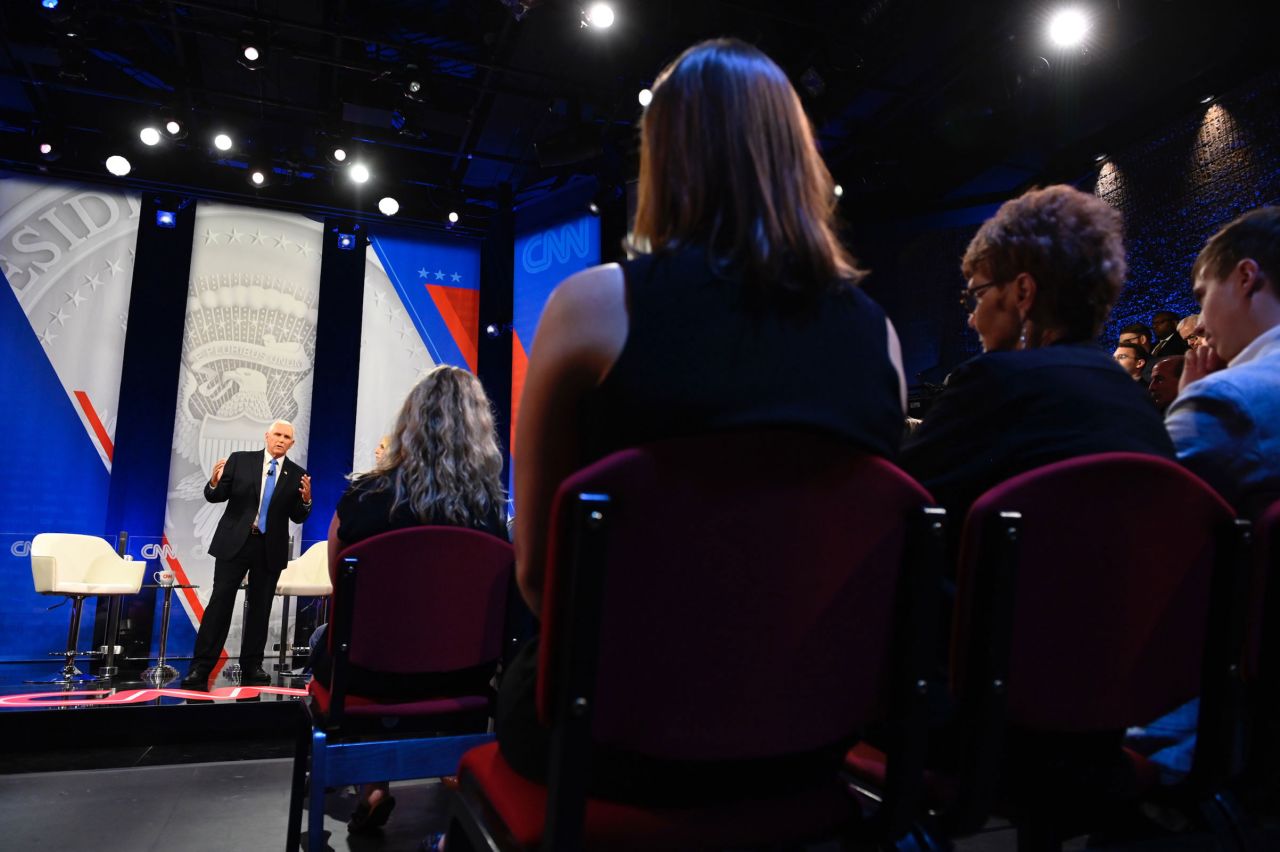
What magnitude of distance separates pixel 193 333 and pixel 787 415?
8569mm

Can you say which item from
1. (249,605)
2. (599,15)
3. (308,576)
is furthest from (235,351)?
(599,15)

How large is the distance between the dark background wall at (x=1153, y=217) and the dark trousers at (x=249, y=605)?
213 inches

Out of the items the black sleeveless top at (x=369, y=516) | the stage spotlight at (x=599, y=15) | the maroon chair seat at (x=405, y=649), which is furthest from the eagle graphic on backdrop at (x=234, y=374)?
the maroon chair seat at (x=405, y=649)

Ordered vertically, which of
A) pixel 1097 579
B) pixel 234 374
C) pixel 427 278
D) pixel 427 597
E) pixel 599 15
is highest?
pixel 599 15

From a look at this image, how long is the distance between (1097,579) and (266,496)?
21.2 feet

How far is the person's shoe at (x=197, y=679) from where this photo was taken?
17.6 ft

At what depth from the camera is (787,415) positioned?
0.83m

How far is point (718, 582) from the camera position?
2.70ft

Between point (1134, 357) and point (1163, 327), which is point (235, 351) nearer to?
point (1134, 357)

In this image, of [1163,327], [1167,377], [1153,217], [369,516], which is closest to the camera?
[369,516]

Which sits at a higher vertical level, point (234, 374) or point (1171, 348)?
point (234, 374)

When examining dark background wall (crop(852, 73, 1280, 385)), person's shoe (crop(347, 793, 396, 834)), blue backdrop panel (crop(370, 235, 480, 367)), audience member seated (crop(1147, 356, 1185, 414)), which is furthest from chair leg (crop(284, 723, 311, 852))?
blue backdrop panel (crop(370, 235, 480, 367))

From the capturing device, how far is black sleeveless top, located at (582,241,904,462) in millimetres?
841

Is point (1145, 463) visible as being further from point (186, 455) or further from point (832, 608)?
point (186, 455)
